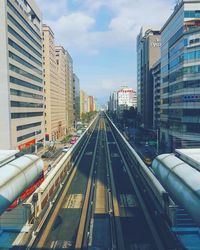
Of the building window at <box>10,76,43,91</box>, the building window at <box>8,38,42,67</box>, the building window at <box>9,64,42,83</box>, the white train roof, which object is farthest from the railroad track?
the building window at <box>8,38,42,67</box>

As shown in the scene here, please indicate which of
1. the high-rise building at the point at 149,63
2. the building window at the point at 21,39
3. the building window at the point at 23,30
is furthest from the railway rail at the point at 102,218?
the high-rise building at the point at 149,63

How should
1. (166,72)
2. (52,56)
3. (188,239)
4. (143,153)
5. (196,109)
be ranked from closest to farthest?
(188,239), (196,109), (143,153), (166,72), (52,56)

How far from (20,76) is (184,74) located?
36.1 m

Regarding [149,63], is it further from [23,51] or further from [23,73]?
[23,73]

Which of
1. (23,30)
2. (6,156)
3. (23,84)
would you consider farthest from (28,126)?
(6,156)

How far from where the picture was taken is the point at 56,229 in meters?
26.9

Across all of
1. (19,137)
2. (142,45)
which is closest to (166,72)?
(19,137)

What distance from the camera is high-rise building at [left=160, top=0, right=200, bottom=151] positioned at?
201 feet

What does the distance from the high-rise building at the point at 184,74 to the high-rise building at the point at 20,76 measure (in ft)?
116

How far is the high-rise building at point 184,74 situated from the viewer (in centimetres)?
6138

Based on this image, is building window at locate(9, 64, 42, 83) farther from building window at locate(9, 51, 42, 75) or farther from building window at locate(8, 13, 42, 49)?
building window at locate(8, 13, 42, 49)

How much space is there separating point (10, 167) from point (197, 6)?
187 feet

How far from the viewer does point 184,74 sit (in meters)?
63.5

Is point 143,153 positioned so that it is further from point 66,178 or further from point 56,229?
point 56,229
